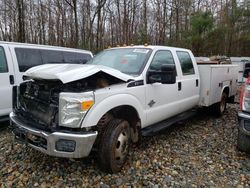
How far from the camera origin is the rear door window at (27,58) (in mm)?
5215

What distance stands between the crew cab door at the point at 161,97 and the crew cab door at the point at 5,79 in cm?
309

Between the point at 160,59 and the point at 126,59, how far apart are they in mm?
658

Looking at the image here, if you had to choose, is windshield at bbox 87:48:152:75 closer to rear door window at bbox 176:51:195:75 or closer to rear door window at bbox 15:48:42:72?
rear door window at bbox 176:51:195:75

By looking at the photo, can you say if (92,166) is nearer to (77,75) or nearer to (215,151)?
(77,75)

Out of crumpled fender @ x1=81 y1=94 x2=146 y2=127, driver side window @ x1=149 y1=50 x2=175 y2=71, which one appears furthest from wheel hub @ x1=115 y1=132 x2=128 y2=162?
driver side window @ x1=149 y1=50 x2=175 y2=71

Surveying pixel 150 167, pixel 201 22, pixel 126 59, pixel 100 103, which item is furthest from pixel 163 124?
pixel 201 22

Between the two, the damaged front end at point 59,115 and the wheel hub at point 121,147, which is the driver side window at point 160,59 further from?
the wheel hub at point 121,147

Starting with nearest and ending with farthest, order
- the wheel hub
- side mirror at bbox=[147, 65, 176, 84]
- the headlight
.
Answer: the headlight, the wheel hub, side mirror at bbox=[147, 65, 176, 84]

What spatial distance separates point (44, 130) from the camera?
2920 millimetres

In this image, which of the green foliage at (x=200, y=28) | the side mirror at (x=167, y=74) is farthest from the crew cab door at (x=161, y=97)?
the green foliage at (x=200, y=28)

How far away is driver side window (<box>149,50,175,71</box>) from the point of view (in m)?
4.04

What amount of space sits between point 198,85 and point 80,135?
3570 millimetres

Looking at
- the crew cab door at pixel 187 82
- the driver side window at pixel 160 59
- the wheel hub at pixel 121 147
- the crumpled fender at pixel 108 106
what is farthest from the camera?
the crew cab door at pixel 187 82

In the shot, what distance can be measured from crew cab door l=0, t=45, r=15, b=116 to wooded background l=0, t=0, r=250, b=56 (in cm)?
1590
